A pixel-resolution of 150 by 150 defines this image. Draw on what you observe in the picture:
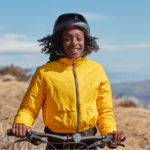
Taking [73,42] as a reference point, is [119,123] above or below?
below

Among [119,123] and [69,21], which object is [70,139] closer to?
[69,21]

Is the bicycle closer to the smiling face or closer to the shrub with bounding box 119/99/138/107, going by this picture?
the smiling face

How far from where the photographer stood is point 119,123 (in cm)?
1104

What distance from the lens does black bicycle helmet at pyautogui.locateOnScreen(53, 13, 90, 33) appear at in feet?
12.5

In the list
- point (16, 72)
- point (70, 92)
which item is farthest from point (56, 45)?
point (16, 72)

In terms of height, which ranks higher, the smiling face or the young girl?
the smiling face

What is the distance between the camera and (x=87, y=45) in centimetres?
423

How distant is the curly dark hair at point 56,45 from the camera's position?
4059mm

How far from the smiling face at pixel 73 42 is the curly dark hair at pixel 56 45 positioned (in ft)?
0.46

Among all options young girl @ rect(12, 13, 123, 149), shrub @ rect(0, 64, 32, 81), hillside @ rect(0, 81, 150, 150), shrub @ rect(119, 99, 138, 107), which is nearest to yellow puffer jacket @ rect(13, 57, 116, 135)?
young girl @ rect(12, 13, 123, 149)

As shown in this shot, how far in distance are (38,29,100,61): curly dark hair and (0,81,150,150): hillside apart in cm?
195

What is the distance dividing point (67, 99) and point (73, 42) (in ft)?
1.86

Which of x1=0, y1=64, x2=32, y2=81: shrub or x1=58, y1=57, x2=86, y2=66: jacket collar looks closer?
x1=58, y1=57, x2=86, y2=66: jacket collar

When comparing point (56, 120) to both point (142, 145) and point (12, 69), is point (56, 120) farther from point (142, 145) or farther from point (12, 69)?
point (12, 69)
